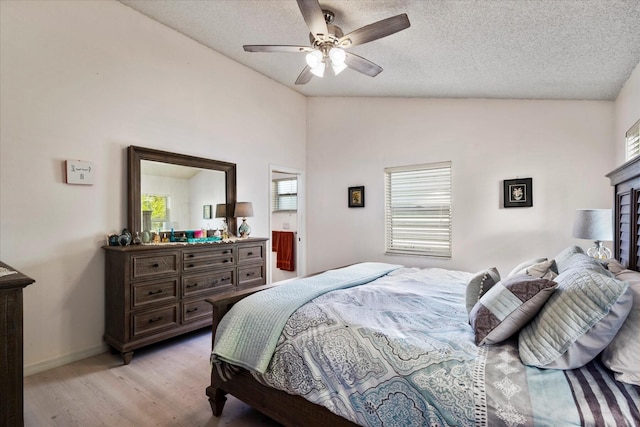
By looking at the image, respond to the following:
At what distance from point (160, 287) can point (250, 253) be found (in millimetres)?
1079

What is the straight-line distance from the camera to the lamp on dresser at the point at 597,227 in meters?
2.46

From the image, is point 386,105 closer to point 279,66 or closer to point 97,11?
point 279,66

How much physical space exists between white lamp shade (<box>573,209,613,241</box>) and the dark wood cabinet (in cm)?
373

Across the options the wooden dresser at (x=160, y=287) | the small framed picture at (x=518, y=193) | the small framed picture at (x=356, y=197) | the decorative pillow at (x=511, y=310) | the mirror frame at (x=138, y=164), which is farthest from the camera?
the small framed picture at (x=356, y=197)

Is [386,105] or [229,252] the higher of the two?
[386,105]

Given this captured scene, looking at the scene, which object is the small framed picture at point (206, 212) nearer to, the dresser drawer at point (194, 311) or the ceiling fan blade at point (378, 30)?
the dresser drawer at point (194, 311)

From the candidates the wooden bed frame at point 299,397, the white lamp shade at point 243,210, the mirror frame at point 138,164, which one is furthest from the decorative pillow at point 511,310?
the mirror frame at point 138,164

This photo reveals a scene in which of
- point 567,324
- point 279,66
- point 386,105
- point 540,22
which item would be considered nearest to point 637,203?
point 567,324

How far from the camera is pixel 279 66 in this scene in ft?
13.3

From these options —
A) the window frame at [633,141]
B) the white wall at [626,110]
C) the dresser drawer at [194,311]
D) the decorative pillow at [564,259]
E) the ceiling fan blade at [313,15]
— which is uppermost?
the ceiling fan blade at [313,15]

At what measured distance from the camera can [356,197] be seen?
464 centimetres

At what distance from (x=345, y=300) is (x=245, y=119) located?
3.15m

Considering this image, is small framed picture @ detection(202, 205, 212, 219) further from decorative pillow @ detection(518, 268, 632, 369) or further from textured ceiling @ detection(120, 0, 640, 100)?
decorative pillow @ detection(518, 268, 632, 369)

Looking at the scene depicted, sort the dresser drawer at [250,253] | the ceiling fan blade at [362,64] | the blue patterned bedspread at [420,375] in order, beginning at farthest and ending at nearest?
the dresser drawer at [250,253] → the ceiling fan blade at [362,64] → the blue patterned bedspread at [420,375]
